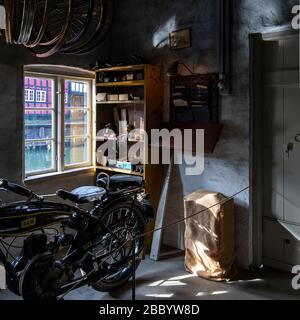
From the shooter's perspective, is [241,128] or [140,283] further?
[241,128]

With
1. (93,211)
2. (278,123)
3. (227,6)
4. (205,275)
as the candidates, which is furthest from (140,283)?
(227,6)

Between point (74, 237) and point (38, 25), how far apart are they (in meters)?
2.05

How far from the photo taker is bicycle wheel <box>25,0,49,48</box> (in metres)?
3.22

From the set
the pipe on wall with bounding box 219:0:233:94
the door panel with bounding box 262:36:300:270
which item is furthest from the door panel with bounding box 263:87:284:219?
the pipe on wall with bounding box 219:0:233:94

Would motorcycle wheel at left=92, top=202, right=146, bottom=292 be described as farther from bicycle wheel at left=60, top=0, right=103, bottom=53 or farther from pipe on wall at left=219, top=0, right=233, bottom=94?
bicycle wheel at left=60, top=0, right=103, bottom=53

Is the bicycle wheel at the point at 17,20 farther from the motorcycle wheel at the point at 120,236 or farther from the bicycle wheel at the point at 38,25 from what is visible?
the motorcycle wheel at the point at 120,236

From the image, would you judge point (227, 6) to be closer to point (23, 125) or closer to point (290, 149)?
point (290, 149)

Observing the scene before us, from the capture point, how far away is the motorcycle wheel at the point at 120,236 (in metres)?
3.27

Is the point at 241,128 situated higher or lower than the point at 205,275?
higher

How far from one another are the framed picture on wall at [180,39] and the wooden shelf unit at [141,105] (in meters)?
0.34

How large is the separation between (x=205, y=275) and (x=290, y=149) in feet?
5.01

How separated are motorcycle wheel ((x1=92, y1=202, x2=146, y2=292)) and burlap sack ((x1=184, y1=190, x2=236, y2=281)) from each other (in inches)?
22.5

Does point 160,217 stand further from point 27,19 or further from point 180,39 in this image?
point 27,19

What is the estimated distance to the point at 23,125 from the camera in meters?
3.83
